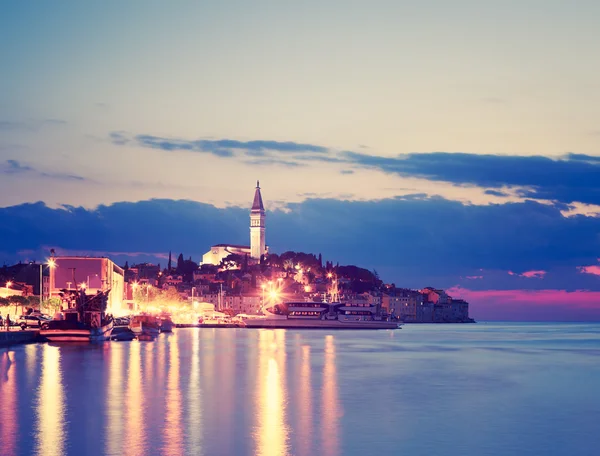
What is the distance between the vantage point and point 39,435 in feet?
106

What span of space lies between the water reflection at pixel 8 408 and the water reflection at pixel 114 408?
3355mm

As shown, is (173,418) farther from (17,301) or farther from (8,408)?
(17,301)

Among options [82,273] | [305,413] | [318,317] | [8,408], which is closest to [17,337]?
[8,408]

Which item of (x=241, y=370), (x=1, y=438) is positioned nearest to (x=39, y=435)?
(x=1, y=438)

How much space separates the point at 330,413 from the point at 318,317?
15102 cm

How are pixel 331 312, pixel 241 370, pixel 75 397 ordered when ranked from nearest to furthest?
pixel 75 397
pixel 241 370
pixel 331 312

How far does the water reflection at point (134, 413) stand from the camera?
3025 centimetres

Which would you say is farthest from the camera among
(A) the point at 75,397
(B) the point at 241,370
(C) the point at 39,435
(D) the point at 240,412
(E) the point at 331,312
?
(E) the point at 331,312

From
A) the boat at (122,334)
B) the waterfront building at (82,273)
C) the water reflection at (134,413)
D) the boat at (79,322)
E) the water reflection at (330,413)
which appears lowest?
the water reflection at (330,413)

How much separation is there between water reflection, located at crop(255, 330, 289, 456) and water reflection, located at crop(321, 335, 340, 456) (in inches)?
58.9

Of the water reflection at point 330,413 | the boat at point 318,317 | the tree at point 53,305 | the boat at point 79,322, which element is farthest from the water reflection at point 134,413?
the boat at point 318,317

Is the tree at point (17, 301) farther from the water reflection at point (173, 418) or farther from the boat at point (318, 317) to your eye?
the water reflection at point (173, 418)

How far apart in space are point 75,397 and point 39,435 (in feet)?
40.6

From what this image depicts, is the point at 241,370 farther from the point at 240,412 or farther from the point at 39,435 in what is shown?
the point at 39,435
